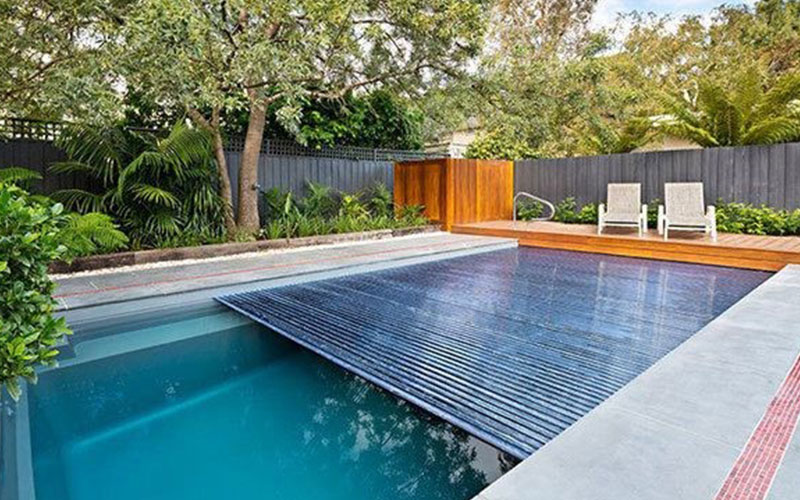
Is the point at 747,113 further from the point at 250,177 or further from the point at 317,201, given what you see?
the point at 250,177

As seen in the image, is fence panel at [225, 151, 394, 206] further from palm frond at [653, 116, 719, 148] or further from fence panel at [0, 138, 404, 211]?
palm frond at [653, 116, 719, 148]

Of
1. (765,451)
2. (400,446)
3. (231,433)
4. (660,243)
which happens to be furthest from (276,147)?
(765,451)

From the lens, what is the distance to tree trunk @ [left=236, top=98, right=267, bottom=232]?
734cm

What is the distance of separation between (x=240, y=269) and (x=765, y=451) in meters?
4.95

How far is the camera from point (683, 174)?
27.9ft

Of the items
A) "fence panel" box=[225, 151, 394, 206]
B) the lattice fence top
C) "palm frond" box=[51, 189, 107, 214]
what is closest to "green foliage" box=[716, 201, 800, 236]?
the lattice fence top

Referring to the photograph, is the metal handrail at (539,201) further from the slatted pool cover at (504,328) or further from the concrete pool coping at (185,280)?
the slatted pool cover at (504,328)

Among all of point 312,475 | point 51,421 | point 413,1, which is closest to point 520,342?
point 312,475

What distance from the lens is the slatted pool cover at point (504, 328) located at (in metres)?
2.41

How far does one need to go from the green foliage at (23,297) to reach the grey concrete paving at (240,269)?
2230 millimetres

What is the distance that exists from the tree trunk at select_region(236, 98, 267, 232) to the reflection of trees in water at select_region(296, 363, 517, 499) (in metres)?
4.83

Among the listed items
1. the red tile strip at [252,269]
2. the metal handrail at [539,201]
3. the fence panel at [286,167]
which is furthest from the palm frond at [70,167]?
the metal handrail at [539,201]

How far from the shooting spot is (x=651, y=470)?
5.32 ft

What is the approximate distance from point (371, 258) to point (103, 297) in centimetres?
311
